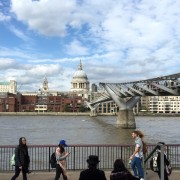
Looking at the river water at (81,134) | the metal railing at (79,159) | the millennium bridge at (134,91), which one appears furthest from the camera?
the millennium bridge at (134,91)

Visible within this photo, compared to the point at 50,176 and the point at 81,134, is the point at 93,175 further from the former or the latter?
the point at 81,134

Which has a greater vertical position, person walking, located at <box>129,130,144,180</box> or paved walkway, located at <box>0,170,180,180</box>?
person walking, located at <box>129,130,144,180</box>

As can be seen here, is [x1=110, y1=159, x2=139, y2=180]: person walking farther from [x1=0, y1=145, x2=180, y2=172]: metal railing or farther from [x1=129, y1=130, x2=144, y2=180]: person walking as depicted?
[x1=0, y1=145, x2=180, y2=172]: metal railing

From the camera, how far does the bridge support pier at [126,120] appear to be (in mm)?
80812

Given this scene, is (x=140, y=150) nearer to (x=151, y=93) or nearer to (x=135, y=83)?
(x=151, y=93)

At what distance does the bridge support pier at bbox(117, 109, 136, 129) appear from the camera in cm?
8081

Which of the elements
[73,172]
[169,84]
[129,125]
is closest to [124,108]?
[129,125]

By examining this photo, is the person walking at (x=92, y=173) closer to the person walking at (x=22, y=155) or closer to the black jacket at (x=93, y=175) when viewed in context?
the black jacket at (x=93, y=175)

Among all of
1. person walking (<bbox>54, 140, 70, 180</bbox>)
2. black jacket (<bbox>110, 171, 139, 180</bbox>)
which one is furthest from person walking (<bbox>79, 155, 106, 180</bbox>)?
person walking (<bbox>54, 140, 70, 180</bbox>)

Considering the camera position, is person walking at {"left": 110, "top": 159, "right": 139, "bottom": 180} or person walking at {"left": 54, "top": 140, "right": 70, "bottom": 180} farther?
person walking at {"left": 54, "top": 140, "right": 70, "bottom": 180}

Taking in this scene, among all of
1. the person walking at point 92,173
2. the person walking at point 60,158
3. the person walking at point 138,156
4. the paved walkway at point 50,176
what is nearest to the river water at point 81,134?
the paved walkway at point 50,176

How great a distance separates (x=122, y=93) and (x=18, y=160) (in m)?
78.5

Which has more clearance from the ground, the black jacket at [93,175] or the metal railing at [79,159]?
the black jacket at [93,175]

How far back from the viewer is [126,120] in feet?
270
